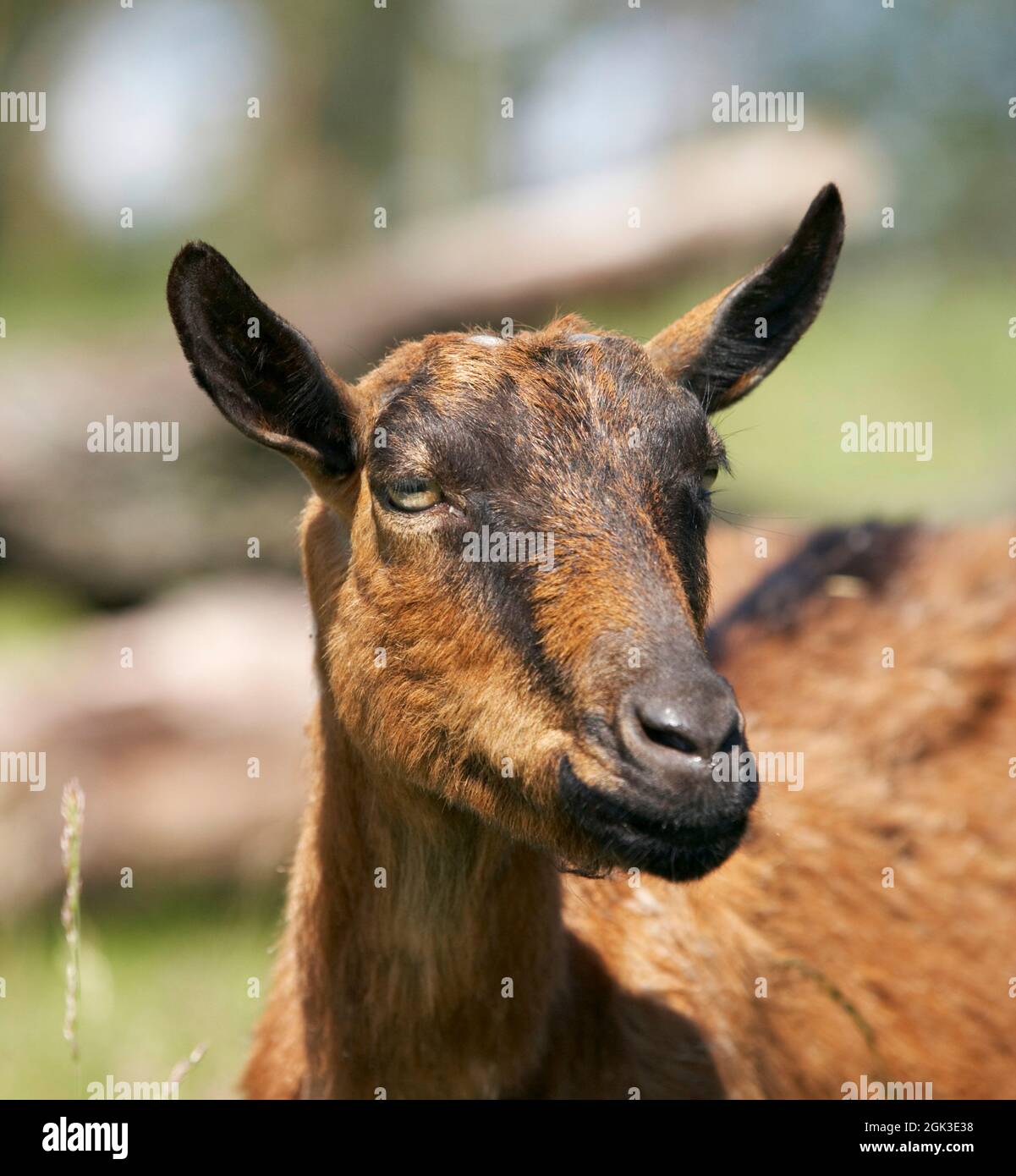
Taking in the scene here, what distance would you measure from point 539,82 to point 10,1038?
3313cm

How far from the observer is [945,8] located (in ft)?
88.5

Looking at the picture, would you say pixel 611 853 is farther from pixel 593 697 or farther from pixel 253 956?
pixel 253 956

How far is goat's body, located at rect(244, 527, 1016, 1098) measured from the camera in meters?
4.27

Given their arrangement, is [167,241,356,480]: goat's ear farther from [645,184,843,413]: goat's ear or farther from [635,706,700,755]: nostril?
[635,706,700,755]: nostril

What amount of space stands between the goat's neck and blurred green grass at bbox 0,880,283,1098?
1.06 meters

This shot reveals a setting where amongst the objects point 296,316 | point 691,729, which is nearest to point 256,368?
point 691,729

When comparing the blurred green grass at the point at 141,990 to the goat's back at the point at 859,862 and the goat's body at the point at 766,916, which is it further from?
the goat's back at the point at 859,862

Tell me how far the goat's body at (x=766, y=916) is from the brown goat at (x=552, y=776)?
0.01 m

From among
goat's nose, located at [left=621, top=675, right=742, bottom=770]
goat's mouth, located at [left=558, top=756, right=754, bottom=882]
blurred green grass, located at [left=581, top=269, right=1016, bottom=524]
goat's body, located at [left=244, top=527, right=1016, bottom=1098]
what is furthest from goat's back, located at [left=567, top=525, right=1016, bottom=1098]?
blurred green grass, located at [left=581, top=269, right=1016, bottom=524]

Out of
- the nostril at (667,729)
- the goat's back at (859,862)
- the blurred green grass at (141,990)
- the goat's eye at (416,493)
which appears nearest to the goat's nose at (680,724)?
the nostril at (667,729)

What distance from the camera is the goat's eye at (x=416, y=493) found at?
4.01 metres
